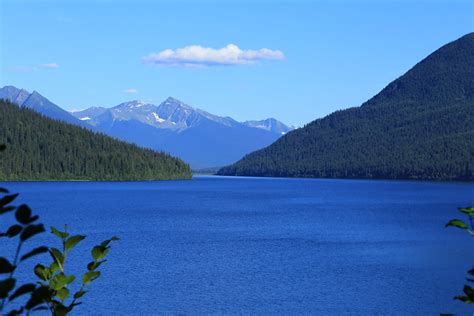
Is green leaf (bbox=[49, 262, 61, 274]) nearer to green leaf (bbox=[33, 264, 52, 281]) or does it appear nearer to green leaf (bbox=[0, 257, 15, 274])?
green leaf (bbox=[33, 264, 52, 281])

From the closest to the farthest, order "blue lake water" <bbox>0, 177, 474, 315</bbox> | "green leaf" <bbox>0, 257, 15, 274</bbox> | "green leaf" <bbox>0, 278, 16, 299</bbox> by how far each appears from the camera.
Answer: "green leaf" <bbox>0, 278, 16, 299</bbox> < "green leaf" <bbox>0, 257, 15, 274</bbox> < "blue lake water" <bbox>0, 177, 474, 315</bbox>

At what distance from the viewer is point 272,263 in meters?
63.5

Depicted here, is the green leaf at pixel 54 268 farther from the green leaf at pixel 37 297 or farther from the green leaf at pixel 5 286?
the green leaf at pixel 5 286

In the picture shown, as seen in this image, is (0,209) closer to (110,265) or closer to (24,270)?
(24,270)

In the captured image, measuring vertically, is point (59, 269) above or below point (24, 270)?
above

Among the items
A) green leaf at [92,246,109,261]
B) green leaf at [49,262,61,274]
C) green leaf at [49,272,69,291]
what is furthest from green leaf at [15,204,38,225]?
green leaf at [49,262,61,274]

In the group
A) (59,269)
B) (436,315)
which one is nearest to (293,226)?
(436,315)

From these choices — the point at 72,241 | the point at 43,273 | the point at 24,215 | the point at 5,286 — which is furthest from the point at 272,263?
the point at 5,286

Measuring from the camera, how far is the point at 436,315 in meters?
42.4

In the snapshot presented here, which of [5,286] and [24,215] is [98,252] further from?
[5,286]

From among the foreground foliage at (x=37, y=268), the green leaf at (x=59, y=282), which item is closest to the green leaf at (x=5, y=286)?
the foreground foliage at (x=37, y=268)

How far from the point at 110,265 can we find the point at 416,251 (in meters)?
30.3

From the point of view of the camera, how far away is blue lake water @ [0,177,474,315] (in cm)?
4538

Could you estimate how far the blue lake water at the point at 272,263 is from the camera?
45375 millimetres
